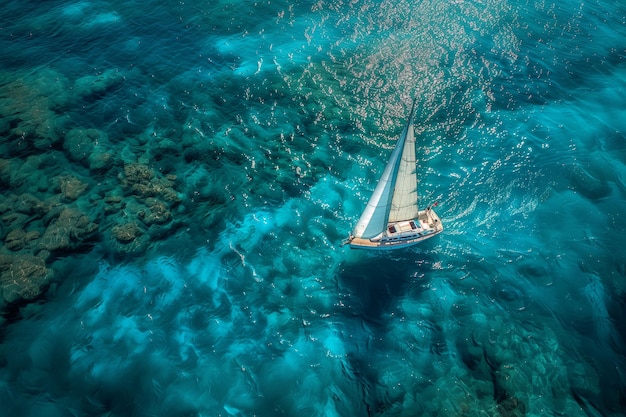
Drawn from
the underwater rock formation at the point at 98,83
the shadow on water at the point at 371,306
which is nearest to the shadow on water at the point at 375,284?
the shadow on water at the point at 371,306

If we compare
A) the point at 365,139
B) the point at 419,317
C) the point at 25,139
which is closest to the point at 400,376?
the point at 419,317

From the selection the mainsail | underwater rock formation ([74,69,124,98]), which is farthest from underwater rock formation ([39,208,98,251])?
the mainsail

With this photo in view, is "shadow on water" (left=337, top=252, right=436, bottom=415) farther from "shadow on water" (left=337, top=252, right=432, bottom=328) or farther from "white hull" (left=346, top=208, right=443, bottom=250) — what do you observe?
"white hull" (left=346, top=208, right=443, bottom=250)

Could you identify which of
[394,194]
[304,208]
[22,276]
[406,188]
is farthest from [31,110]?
[406,188]

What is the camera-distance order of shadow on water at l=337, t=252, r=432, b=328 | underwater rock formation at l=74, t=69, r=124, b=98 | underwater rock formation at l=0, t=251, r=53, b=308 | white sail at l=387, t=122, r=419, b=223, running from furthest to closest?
underwater rock formation at l=74, t=69, r=124, b=98 < shadow on water at l=337, t=252, r=432, b=328 < underwater rock formation at l=0, t=251, r=53, b=308 < white sail at l=387, t=122, r=419, b=223

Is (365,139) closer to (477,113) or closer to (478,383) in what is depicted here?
(477,113)

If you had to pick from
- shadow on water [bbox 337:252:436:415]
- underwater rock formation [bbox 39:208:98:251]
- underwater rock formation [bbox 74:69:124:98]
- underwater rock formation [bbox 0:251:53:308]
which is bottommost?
shadow on water [bbox 337:252:436:415]
